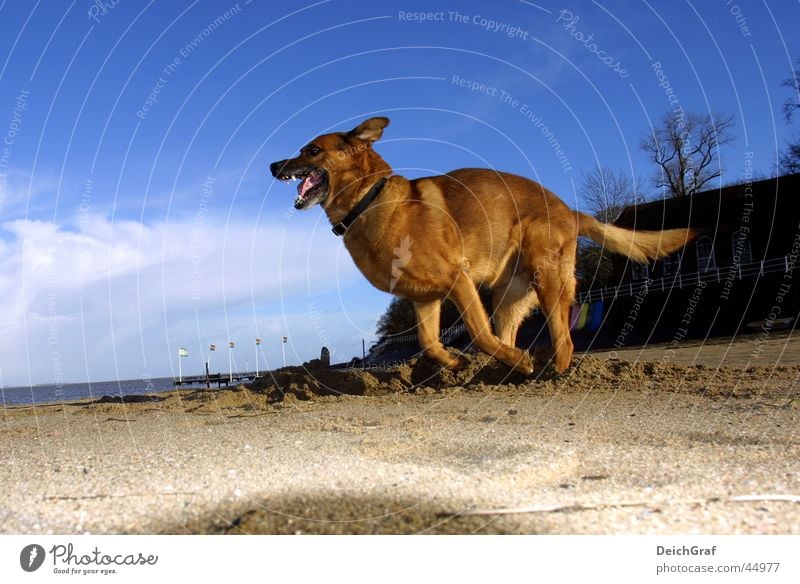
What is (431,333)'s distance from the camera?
6.95 metres

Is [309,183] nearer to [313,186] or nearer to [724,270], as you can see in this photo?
[313,186]

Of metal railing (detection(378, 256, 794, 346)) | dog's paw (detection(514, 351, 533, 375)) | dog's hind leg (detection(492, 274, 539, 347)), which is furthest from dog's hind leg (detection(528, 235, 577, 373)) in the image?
metal railing (detection(378, 256, 794, 346))

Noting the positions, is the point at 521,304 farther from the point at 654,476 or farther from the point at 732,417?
the point at 654,476

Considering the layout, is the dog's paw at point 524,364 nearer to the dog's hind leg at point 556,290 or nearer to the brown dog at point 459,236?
the brown dog at point 459,236

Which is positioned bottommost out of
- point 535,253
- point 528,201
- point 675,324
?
point 675,324

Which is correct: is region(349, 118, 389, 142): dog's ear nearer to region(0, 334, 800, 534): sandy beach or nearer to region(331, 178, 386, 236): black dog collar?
region(331, 178, 386, 236): black dog collar

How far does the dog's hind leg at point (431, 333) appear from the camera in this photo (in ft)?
22.1

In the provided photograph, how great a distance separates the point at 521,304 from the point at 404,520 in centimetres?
614

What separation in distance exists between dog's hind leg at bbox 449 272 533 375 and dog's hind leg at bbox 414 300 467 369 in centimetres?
59

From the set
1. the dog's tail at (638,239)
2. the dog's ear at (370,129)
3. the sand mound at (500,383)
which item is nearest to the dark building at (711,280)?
the sand mound at (500,383)

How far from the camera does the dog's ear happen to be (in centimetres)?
626

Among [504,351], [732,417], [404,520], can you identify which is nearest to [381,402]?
[504,351]

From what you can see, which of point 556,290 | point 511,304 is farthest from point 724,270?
point 556,290

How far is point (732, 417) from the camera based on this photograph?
4.87 metres
